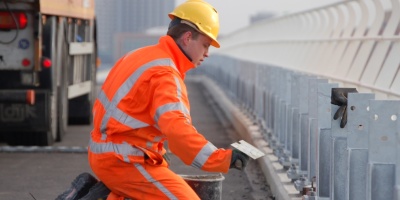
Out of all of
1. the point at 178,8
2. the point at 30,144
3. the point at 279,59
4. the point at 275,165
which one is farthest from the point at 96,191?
the point at 279,59

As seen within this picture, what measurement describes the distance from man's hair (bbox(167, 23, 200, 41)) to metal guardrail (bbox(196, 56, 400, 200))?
90 cm

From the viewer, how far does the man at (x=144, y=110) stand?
23.2ft

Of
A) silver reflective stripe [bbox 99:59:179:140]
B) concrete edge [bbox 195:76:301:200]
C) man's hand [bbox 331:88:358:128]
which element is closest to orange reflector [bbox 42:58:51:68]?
concrete edge [bbox 195:76:301:200]

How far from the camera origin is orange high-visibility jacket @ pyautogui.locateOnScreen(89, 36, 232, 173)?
6.77m

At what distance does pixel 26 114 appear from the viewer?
14.3 meters

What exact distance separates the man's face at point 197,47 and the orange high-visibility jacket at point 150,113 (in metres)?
0.05

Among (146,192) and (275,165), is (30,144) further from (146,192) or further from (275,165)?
(146,192)

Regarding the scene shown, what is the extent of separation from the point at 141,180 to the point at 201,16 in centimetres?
101

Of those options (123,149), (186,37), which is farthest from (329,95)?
(123,149)

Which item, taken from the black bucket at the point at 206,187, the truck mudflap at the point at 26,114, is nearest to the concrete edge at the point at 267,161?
the black bucket at the point at 206,187

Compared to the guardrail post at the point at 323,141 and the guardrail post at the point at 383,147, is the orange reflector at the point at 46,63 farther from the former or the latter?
the guardrail post at the point at 383,147

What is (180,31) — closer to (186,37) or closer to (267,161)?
(186,37)

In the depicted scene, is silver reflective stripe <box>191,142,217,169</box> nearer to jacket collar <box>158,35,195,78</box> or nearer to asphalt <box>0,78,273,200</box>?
jacket collar <box>158,35,195,78</box>

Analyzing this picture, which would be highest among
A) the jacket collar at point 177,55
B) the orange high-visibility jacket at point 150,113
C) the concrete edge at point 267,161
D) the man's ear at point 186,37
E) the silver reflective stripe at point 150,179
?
the man's ear at point 186,37
